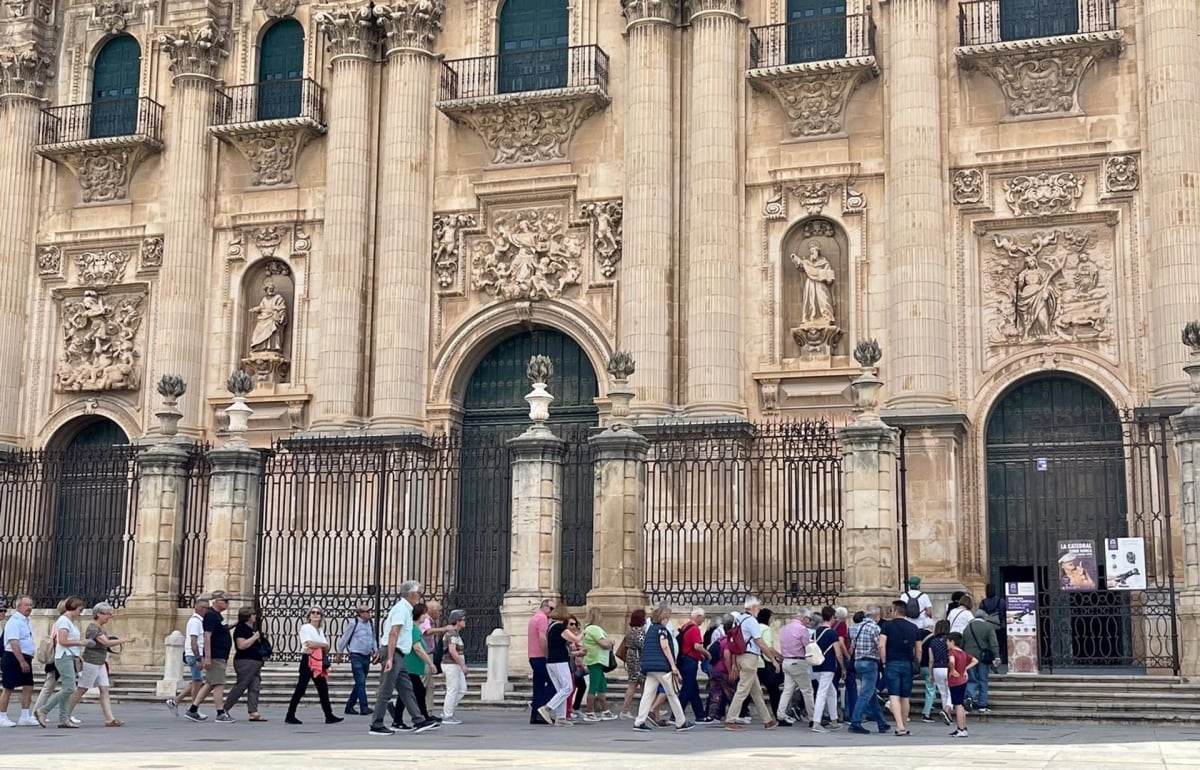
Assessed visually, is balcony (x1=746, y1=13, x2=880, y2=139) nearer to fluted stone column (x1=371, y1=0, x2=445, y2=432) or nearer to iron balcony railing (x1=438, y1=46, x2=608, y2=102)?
iron balcony railing (x1=438, y1=46, x2=608, y2=102)

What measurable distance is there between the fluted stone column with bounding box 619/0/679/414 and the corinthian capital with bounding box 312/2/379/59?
16.7 feet

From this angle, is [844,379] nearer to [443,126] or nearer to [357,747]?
[443,126]

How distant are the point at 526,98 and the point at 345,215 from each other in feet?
13.2

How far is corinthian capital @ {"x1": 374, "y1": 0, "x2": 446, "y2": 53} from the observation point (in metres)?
29.6

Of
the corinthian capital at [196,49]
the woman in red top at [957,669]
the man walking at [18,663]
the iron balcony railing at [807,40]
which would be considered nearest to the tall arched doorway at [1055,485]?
the woman in red top at [957,669]

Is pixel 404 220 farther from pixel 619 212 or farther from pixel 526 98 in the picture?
pixel 619 212

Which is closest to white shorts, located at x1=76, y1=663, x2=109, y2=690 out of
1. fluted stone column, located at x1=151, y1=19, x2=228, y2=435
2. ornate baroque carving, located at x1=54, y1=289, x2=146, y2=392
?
fluted stone column, located at x1=151, y1=19, x2=228, y2=435

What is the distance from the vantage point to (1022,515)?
84.0 feet

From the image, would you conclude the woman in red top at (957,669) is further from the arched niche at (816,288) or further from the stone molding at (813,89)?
the stone molding at (813,89)

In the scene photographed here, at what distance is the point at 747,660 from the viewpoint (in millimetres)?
17328

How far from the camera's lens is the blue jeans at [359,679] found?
18.8 m

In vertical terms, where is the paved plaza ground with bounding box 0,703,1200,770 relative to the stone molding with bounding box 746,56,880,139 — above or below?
below

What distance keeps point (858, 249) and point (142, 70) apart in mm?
15279

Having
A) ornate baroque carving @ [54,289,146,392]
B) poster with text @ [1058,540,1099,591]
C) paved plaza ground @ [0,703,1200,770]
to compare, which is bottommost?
paved plaza ground @ [0,703,1200,770]
